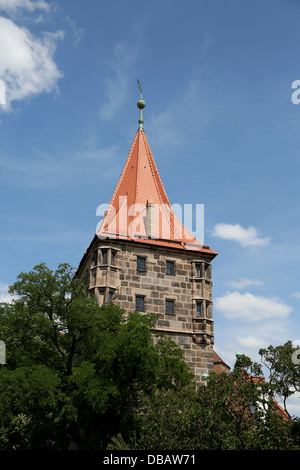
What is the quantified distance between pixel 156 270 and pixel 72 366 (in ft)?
25.0

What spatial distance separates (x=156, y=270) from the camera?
2547 cm

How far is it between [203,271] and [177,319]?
3.12 m

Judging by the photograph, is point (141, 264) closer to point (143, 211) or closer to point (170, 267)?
point (170, 267)

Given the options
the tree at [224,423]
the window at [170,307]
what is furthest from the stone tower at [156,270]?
the tree at [224,423]

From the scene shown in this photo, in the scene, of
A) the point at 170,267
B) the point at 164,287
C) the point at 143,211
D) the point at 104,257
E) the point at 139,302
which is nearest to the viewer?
the point at 139,302

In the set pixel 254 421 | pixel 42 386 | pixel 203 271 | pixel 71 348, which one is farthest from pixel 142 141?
pixel 254 421

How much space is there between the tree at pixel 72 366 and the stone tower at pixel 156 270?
3.58 meters

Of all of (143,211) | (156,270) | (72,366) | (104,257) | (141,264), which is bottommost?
(72,366)

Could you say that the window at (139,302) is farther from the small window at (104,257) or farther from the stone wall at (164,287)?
the small window at (104,257)

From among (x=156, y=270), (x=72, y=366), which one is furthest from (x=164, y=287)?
(x=72, y=366)

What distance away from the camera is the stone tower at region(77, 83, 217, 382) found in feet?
79.4

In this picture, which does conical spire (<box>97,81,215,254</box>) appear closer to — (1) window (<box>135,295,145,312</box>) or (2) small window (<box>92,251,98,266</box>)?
(2) small window (<box>92,251,98,266</box>)

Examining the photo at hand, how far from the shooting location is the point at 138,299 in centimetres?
2455

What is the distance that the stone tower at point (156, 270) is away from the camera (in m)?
24.2
